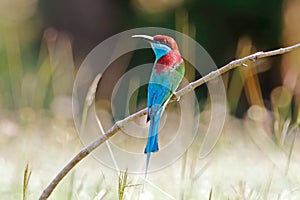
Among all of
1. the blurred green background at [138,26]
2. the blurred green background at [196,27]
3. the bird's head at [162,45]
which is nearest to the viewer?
the bird's head at [162,45]

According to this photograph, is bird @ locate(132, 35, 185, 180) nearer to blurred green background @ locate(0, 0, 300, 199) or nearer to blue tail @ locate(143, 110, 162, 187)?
blue tail @ locate(143, 110, 162, 187)

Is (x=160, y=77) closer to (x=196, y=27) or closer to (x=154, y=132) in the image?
(x=154, y=132)

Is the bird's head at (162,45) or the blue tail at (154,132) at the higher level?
the bird's head at (162,45)

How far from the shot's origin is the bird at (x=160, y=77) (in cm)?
80

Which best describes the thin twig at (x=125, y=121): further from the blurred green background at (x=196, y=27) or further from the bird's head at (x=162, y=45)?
the blurred green background at (x=196, y=27)

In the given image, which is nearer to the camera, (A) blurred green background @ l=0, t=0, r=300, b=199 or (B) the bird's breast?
(B) the bird's breast

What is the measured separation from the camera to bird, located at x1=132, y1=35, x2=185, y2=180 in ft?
2.62

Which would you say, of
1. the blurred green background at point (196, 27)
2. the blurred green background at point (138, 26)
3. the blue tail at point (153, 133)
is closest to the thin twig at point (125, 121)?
the blue tail at point (153, 133)

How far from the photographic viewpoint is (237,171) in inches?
99.4

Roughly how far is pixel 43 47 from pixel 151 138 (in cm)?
493

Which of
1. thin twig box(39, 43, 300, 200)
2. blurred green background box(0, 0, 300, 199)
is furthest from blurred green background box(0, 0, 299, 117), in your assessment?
thin twig box(39, 43, 300, 200)

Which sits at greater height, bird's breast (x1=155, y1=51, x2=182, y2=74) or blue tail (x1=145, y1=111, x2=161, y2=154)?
bird's breast (x1=155, y1=51, x2=182, y2=74)

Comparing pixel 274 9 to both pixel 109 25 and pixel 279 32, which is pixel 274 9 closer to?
pixel 279 32

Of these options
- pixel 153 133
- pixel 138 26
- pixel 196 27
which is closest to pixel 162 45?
pixel 153 133
